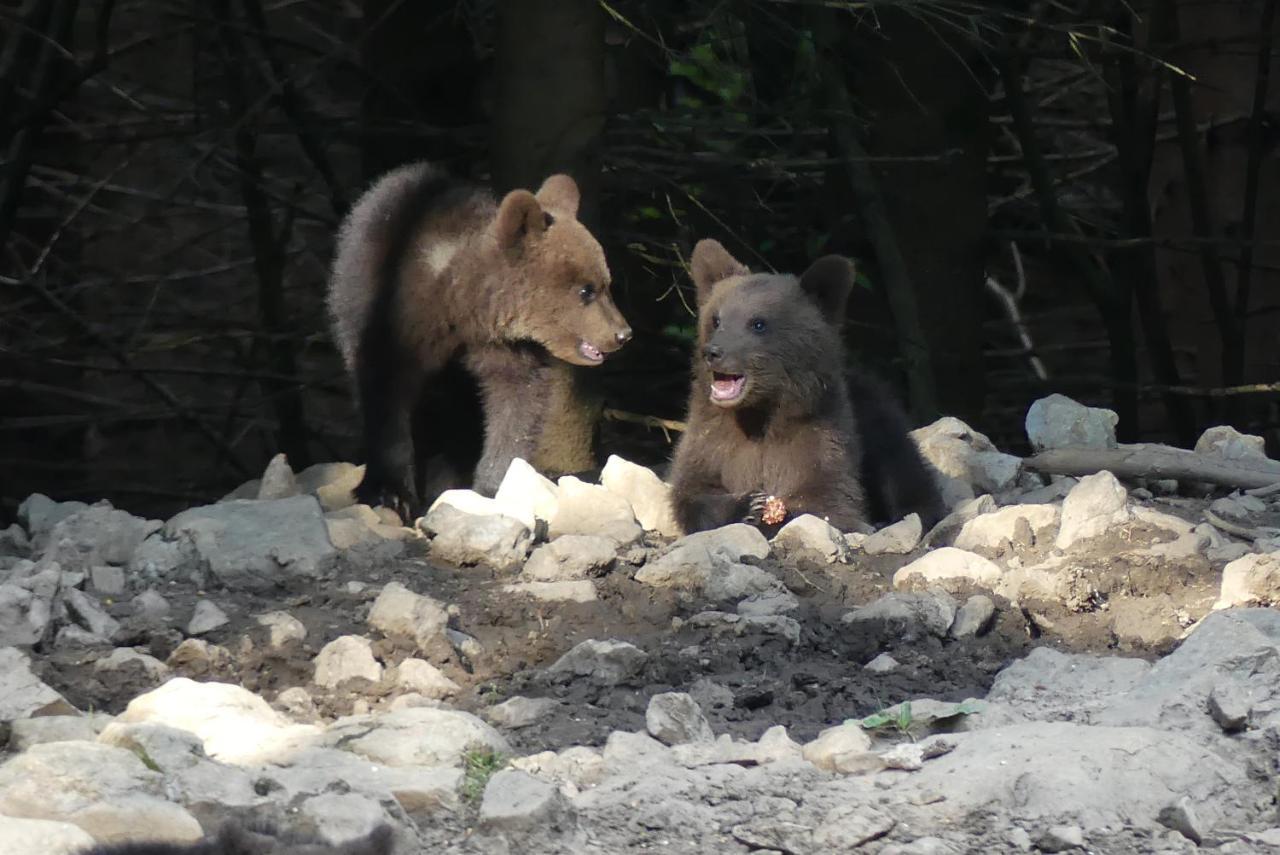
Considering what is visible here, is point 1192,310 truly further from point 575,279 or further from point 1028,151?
point 575,279

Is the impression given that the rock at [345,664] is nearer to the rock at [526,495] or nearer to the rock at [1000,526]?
the rock at [526,495]

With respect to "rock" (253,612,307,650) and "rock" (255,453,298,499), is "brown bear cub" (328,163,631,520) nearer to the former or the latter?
"rock" (255,453,298,499)

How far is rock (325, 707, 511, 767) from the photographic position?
352cm

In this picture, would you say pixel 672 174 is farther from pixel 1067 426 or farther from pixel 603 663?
pixel 603 663

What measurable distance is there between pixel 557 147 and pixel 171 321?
15.9 ft

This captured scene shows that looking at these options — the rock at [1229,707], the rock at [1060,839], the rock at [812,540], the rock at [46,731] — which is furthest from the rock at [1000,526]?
the rock at [46,731]

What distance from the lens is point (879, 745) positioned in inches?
149

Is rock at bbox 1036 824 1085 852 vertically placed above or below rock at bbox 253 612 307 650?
below

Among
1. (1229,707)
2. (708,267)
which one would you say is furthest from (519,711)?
(708,267)

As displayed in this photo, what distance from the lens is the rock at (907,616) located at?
15.0ft

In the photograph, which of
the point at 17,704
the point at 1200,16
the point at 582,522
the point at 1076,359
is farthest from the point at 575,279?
the point at 1076,359

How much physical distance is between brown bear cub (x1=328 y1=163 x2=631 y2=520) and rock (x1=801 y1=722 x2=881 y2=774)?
124 inches

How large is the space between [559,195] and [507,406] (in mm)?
853

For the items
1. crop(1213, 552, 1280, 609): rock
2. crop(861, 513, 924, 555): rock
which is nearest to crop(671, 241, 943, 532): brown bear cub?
crop(861, 513, 924, 555): rock
